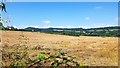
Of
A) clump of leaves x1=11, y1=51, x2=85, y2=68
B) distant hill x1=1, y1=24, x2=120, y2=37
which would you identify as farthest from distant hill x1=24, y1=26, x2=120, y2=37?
clump of leaves x1=11, y1=51, x2=85, y2=68

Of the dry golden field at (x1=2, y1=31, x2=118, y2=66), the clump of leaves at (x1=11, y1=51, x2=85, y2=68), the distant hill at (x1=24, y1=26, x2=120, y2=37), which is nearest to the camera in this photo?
the clump of leaves at (x1=11, y1=51, x2=85, y2=68)

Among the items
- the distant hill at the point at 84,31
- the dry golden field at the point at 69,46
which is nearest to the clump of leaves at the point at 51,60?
the dry golden field at the point at 69,46

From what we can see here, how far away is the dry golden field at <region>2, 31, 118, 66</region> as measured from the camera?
25.7ft

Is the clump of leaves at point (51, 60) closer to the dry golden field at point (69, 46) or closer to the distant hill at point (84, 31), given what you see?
the dry golden field at point (69, 46)

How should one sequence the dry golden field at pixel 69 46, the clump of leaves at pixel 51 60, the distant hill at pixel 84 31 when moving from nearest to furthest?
the clump of leaves at pixel 51 60, the dry golden field at pixel 69 46, the distant hill at pixel 84 31

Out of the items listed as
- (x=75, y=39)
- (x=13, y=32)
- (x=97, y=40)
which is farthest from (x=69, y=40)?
(x=13, y=32)

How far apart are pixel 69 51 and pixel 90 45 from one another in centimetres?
106

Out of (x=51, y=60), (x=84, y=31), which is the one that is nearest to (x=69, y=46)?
(x=84, y=31)

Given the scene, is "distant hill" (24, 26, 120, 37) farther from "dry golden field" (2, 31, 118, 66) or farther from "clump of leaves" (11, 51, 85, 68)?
"clump of leaves" (11, 51, 85, 68)

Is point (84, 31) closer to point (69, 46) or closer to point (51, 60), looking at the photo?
point (69, 46)

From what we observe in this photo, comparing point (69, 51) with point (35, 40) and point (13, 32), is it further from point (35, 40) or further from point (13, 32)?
point (13, 32)

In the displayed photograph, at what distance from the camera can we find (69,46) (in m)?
8.78

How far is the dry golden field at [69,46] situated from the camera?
784cm

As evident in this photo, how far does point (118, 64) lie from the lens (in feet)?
25.4
